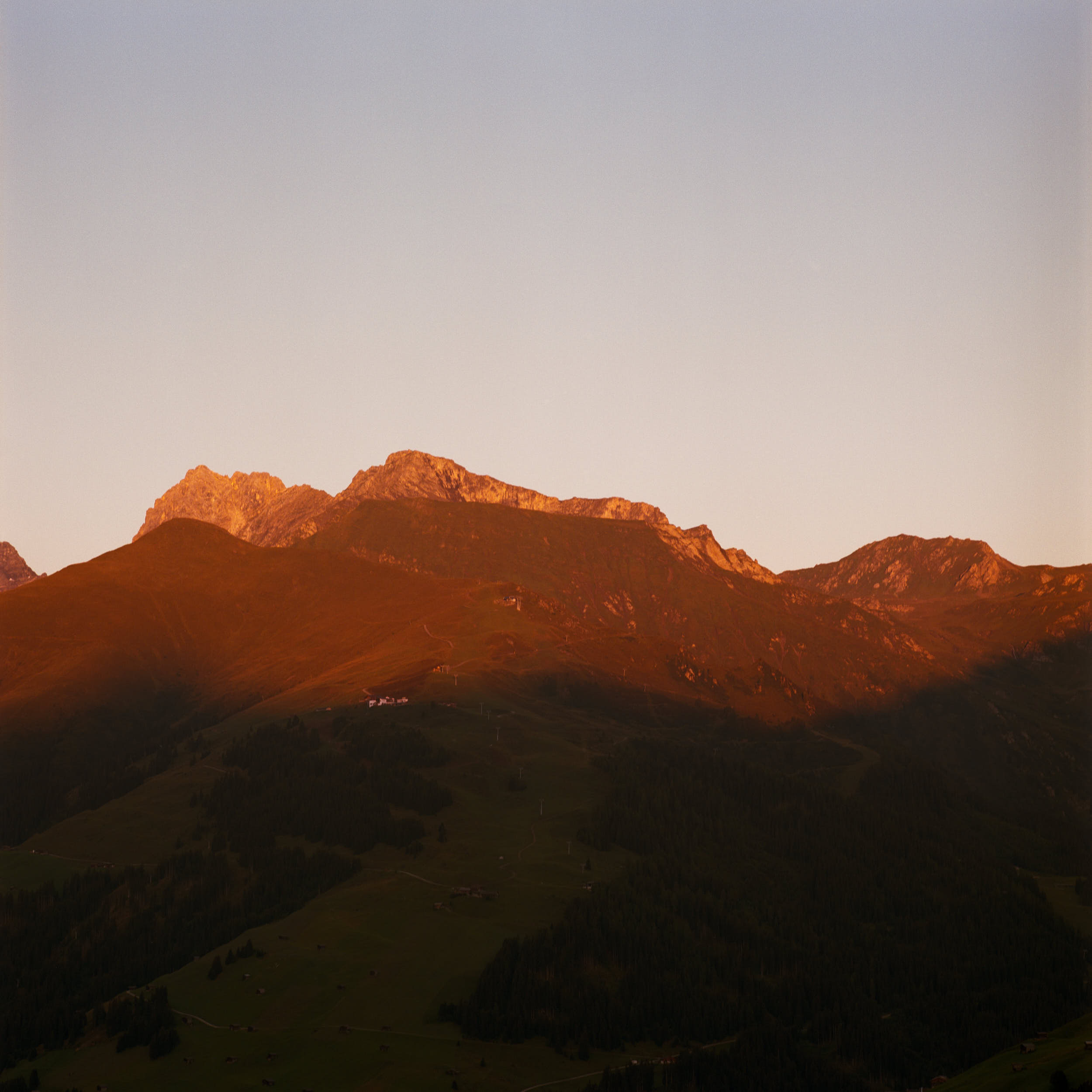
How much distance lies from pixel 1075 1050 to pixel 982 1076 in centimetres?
2333

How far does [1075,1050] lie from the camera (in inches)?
6909

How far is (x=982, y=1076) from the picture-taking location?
7672 inches

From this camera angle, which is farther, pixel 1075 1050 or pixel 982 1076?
pixel 982 1076
